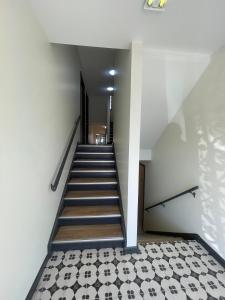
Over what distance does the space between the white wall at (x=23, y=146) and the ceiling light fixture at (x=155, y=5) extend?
0.98 metres

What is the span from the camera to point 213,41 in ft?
6.71

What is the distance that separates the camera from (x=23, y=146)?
147 cm

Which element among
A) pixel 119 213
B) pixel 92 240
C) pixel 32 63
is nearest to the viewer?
pixel 32 63

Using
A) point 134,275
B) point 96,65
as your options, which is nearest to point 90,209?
point 134,275

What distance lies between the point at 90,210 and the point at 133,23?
2.41 metres

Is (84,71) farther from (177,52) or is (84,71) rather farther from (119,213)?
(119,213)

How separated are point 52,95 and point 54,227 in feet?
5.55

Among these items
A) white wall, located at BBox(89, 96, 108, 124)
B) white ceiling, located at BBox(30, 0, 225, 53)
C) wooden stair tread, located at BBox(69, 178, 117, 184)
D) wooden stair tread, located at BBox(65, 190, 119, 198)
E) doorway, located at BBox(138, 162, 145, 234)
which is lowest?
doorway, located at BBox(138, 162, 145, 234)

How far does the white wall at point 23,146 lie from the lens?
3.93 ft

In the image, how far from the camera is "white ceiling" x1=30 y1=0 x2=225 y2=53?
1.52 metres

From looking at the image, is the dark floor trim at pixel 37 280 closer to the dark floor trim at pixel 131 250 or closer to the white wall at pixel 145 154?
the dark floor trim at pixel 131 250

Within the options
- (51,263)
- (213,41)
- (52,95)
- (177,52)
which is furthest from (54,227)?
(213,41)

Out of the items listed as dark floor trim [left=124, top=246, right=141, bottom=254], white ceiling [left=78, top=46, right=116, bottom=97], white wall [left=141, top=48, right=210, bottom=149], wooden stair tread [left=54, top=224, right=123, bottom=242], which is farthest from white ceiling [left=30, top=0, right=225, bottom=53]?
dark floor trim [left=124, top=246, right=141, bottom=254]

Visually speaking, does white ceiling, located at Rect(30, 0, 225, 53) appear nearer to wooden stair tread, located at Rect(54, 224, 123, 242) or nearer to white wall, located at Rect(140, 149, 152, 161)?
wooden stair tread, located at Rect(54, 224, 123, 242)
